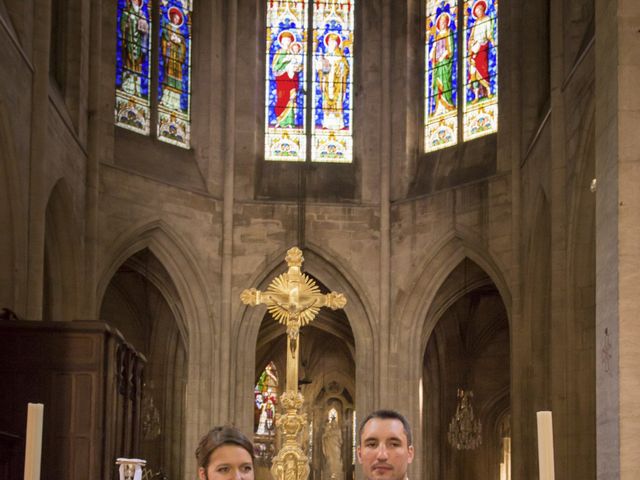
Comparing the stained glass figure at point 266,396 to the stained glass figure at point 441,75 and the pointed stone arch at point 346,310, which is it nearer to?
the pointed stone arch at point 346,310

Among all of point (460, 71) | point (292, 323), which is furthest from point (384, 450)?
point (460, 71)

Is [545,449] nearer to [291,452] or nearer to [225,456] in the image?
[225,456]

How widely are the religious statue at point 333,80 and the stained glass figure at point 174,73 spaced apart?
2.15 metres

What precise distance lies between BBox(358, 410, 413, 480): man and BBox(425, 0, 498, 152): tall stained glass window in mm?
16044

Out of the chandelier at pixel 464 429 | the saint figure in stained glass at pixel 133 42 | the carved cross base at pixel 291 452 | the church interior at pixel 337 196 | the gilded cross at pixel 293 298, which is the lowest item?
the carved cross base at pixel 291 452

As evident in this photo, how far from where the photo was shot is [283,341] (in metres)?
24.3

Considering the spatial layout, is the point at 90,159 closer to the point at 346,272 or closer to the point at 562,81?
the point at 346,272

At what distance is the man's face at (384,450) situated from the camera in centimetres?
251

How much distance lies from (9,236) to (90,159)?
431 cm

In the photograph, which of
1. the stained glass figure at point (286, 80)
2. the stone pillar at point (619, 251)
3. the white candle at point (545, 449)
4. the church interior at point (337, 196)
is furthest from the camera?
the stained glass figure at point (286, 80)

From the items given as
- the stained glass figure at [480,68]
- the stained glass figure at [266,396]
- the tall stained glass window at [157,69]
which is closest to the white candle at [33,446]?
the tall stained glass window at [157,69]

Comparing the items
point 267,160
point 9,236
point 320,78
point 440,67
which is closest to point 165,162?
point 267,160

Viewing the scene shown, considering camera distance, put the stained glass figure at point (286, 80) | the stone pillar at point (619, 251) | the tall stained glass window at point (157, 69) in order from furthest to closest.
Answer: the stained glass figure at point (286, 80)
the tall stained glass window at point (157, 69)
the stone pillar at point (619, 251)

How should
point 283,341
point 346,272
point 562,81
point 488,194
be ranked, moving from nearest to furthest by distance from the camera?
1. point 562,81
2. point 488,194
3. point 346,272
4. point 283,341
